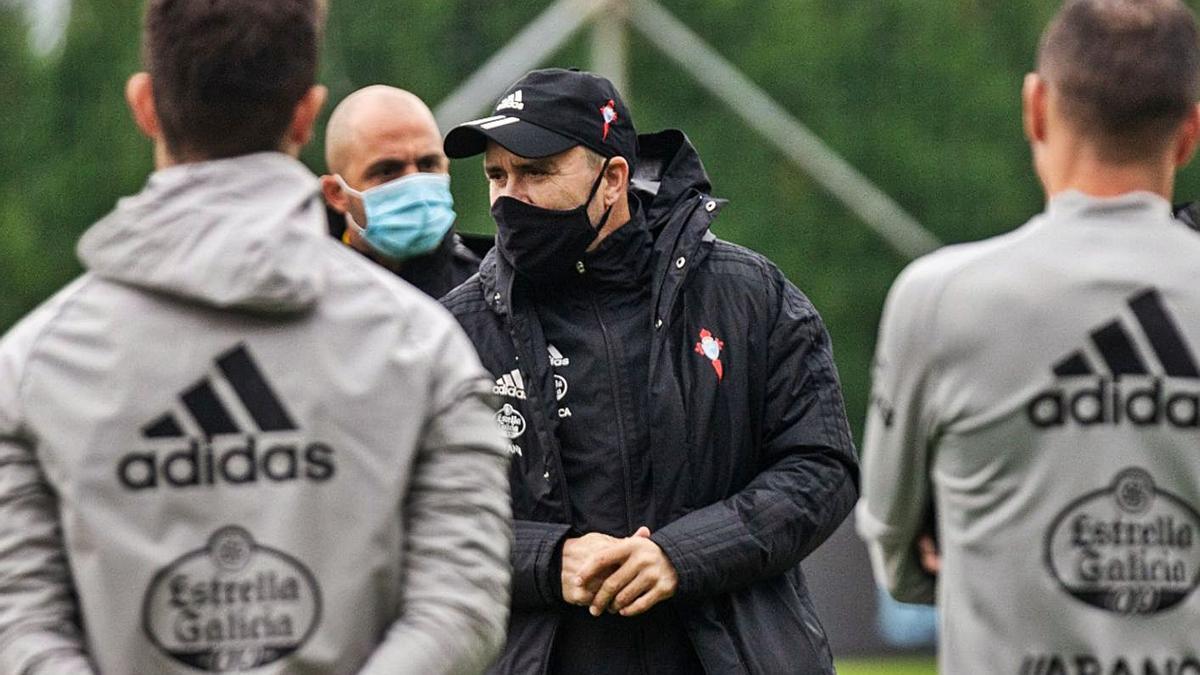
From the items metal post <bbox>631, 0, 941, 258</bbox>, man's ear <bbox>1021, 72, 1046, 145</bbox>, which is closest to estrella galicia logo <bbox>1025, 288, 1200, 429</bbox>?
man's ear <bbox>1021, 72, 1046, 145</bbox>

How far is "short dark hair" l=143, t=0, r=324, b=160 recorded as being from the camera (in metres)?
4.03

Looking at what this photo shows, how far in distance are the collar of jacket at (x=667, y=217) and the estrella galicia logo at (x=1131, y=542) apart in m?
1.82

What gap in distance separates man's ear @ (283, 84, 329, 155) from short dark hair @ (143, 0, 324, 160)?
0.01 m

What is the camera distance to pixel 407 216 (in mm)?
7465

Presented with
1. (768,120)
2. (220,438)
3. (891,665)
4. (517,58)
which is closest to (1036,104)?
(220,438)

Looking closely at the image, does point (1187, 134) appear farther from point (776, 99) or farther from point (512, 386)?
point (776, 99)

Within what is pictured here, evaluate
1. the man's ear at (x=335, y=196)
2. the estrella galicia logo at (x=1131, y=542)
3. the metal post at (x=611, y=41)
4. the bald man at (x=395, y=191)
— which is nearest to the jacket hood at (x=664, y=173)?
the bald man at (x=395, y=191)

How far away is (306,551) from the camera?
13.3ft

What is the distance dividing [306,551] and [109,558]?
297 mm

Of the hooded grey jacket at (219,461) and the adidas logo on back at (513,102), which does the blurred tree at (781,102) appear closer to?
the adidas logo on back at (513,102)

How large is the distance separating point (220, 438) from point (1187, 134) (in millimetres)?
1689

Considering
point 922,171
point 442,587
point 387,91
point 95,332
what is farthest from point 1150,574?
point 922,171

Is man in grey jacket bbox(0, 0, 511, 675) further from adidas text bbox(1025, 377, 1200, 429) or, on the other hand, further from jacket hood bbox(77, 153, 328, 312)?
adidas text bbox(1025, 377, 1200, 429)

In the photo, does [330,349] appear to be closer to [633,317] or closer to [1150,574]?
[1150,574]
